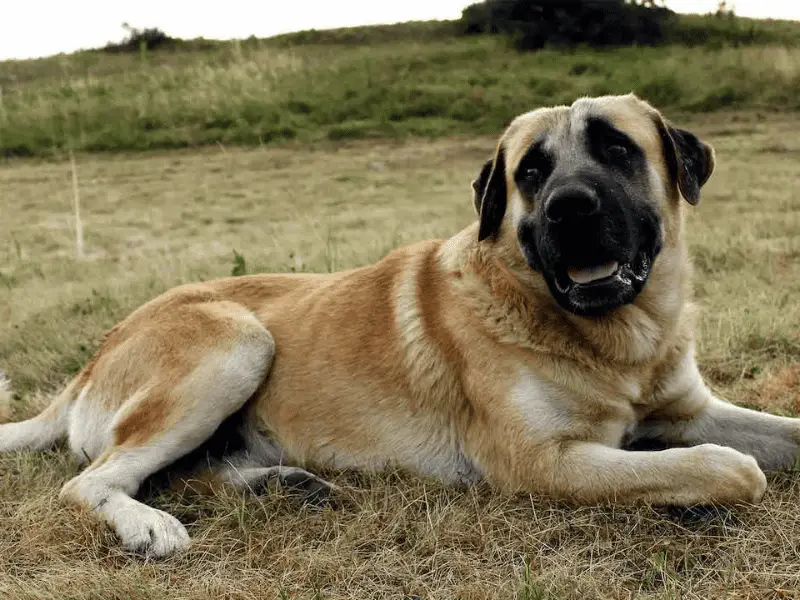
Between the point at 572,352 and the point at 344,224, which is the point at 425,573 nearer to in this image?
the point at 572,352

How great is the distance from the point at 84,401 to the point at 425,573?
1712 millimetres

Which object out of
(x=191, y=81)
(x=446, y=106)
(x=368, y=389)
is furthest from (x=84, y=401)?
(x=191, y=81)

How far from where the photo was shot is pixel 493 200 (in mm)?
3193

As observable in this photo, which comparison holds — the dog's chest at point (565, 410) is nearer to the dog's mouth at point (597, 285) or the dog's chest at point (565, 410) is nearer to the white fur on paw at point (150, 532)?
the dog's mouth at point (597, 285)

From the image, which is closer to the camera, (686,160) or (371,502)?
Answer: (371,502)

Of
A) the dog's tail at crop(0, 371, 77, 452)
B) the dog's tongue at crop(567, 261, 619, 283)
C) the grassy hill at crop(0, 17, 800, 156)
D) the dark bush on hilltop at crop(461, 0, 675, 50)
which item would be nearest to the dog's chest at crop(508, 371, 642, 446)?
the dog's tongue at crop(567, 261, 619, 283)

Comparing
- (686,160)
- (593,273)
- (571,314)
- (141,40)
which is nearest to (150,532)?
(571,314)

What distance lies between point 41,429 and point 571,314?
89.1 inches

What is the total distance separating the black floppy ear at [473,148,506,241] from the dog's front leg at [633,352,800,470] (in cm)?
86

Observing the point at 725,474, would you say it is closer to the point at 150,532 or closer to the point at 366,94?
the point at 150,532

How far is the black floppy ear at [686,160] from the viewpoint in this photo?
3018 mm

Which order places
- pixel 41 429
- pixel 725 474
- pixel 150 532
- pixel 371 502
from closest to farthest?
pixel 725 474 < pixel 150 532 < pixel 371 502 < pixel 41 429

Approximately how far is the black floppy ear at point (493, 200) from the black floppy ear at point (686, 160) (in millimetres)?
602

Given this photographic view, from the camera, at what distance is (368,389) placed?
3.22m
